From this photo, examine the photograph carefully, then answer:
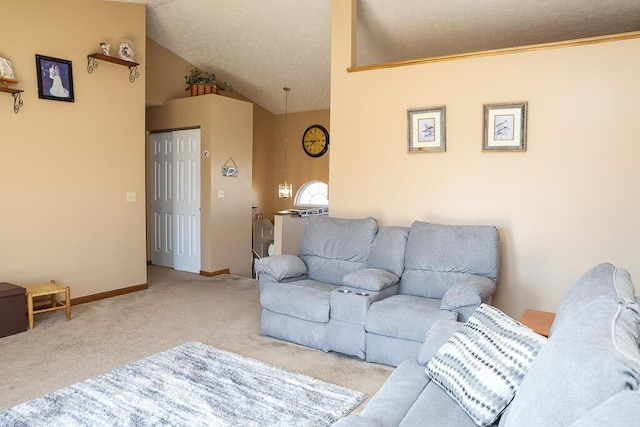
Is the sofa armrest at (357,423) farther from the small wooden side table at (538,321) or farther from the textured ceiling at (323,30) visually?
the textured ceiling at (323,30)

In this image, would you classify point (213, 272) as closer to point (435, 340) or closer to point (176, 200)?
point (176, 200)

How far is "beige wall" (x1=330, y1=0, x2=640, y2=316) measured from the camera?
3295 mm

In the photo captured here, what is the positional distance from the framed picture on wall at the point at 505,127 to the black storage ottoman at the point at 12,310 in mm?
4071

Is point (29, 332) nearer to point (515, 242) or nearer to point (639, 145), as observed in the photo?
point (515, 242)

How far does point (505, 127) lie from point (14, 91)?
14.0ft

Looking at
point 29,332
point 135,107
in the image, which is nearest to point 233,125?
point 135,107

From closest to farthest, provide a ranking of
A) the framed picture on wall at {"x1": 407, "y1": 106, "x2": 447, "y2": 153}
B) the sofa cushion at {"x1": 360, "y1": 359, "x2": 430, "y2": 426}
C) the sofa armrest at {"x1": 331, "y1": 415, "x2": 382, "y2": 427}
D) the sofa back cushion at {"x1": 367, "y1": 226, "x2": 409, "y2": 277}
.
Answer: the sofa armrest at {"x1": 331, "y1": 415, "x2": 382, "y2": 427}
the sofa cushion at {"x1": 360, "y1": 359, "x2": 430, "y2": 426}
the sofa back cushion at {"x1": 367, "y1": 226, "x2": 409, "y2": 277}
the framed picture on wall at {"x1": 407, "y1": 106, "x2": 447, "y2": 153}

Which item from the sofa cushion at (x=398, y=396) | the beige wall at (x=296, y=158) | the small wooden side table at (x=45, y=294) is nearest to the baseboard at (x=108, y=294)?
the small wooden side table at (x=45, y=294)

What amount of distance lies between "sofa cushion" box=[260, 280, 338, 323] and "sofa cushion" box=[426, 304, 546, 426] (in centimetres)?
152

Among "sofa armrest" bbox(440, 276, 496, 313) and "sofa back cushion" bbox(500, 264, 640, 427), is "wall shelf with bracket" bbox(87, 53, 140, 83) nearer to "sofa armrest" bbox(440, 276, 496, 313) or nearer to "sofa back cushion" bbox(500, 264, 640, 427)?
"sofa armrest" bbox(440, 276, 496, 313)

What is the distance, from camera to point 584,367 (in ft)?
2.99

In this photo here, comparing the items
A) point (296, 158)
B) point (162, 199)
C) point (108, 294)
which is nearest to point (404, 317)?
point (108, 294)

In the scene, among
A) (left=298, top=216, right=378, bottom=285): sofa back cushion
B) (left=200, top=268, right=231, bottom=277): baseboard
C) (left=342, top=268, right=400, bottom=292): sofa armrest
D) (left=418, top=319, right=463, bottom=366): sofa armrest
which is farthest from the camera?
(left=200, top=268, right=231, bottom=277): baseboard

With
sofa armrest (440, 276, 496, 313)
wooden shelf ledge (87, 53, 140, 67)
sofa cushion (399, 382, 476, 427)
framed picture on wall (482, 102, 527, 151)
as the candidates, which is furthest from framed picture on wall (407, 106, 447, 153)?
wooden shelf ledge (87, 53, 140, 67)
